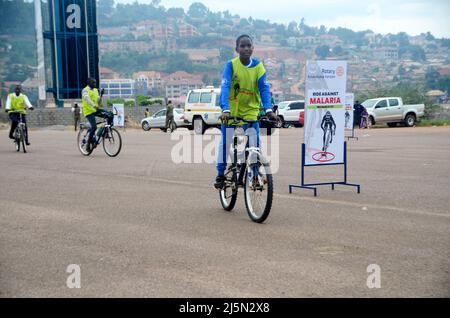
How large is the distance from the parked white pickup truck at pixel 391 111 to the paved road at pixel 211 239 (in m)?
25.1

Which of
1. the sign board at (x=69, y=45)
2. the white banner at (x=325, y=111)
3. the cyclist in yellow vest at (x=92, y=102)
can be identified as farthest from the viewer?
the sign board at (x=69, y=45)

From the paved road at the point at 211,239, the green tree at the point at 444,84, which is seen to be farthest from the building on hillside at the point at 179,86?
the paved road at the point at 211,239

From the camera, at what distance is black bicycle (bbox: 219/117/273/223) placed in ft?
22.3

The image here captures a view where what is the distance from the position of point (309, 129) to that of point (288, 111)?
98.5 feet

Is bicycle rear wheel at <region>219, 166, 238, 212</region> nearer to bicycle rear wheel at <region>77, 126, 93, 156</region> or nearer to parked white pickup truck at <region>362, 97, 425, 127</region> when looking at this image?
bicycle rear wheel at <region>77, 126, 93, 156</region>

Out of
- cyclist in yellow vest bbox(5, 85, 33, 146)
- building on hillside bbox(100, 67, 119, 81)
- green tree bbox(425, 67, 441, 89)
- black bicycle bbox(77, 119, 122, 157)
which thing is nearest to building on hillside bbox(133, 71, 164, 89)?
building on hillside bbox(100, 67, 119, 81)

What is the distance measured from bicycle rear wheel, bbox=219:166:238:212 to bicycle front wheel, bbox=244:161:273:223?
403 mm

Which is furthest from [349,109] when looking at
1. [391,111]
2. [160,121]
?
[160,121]

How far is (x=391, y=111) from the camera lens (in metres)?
36.0

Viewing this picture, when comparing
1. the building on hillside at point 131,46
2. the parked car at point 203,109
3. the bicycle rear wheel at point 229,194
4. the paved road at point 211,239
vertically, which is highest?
the building on hillside at point 131,46

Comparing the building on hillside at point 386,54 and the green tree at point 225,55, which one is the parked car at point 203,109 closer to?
the green tree at point 225,55

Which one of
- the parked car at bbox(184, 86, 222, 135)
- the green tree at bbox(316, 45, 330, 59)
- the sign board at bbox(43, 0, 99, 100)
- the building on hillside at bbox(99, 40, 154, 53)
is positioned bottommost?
the parked car at bbox(184, 86, 222, 135)

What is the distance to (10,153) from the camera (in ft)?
57.0

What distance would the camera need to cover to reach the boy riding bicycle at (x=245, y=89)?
736 centimetres
